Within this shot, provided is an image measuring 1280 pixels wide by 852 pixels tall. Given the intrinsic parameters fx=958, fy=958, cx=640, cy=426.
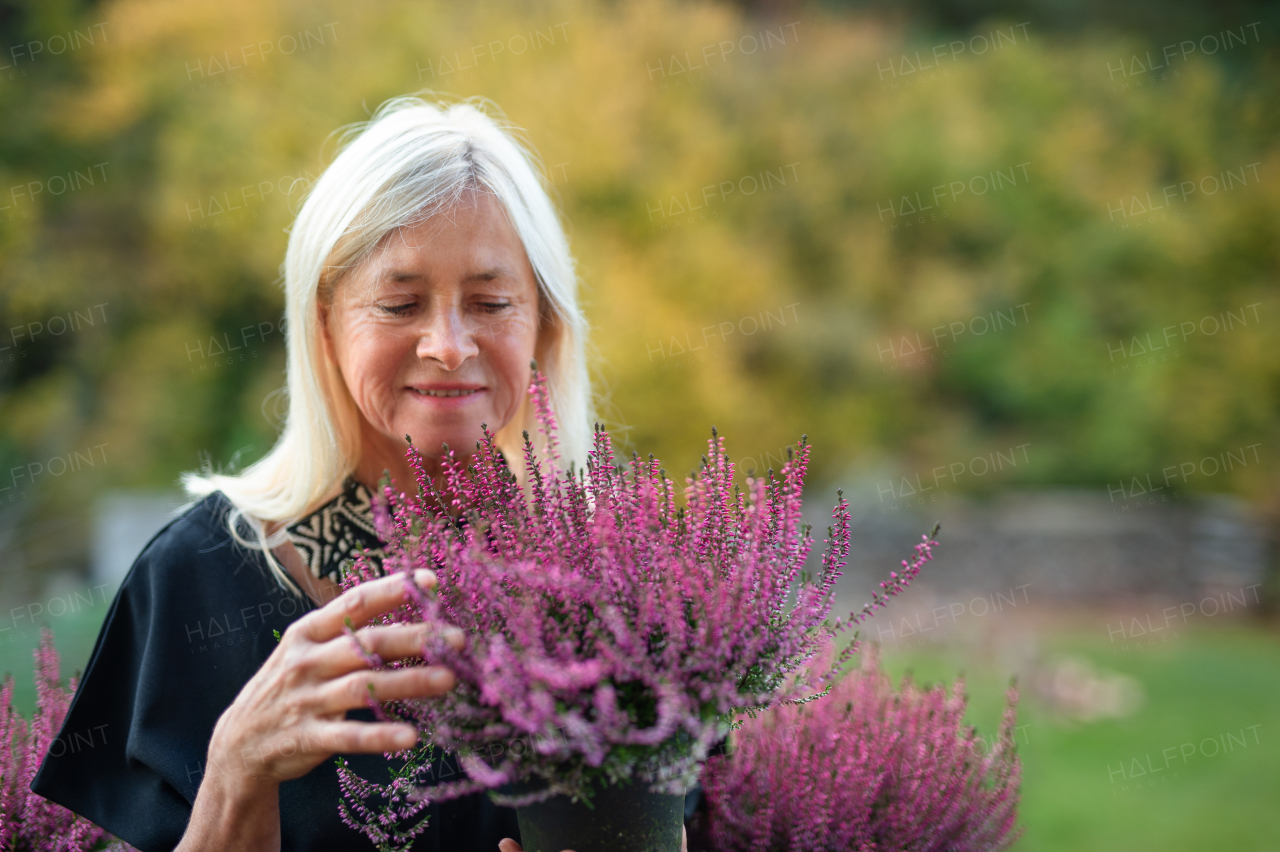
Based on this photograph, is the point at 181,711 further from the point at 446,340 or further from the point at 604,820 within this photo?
the point at 604,820

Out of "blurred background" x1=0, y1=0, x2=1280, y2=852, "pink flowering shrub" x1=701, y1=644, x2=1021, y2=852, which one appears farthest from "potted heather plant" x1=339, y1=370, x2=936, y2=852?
"blurred background" x1=0, y1=0, x2=1280, y2=852

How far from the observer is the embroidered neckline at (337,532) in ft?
6.91

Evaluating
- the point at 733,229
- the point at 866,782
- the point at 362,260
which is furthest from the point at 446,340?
the point at 733,229

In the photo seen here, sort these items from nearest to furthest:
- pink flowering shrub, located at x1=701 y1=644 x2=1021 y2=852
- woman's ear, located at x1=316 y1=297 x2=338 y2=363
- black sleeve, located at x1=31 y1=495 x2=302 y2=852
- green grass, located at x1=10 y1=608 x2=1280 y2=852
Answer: pink flowering shrub, located at x1=701 y1=644 x2=1021 y2=852, black sleeve, located at x1=31 y1=495 x2=302 y2=852, woman's ear, located at x1=316 y1=297 x2=338 y2=363, green grass, located at x1=10 y1=608 x2=1280 y2=852

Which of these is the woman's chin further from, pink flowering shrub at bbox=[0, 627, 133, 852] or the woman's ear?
pink flowering shrub at bbox=[0, 627, 133, 852]

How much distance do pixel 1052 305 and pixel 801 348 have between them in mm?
5232

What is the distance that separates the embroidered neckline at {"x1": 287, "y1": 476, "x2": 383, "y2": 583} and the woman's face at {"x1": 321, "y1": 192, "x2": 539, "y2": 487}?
264 mm

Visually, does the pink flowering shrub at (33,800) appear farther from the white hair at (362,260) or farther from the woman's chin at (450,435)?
the woman's chin at (450,435)

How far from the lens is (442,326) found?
1.86 m

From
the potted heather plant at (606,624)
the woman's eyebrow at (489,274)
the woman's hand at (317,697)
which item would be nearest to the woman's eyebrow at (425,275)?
the woman's eyebrow at (489,274)

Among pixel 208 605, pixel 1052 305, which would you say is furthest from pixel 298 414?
pixel 1052 305

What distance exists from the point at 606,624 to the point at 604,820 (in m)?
0.29

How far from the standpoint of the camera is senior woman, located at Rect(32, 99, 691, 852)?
72.6 inches

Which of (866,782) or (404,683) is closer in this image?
(404,683)
